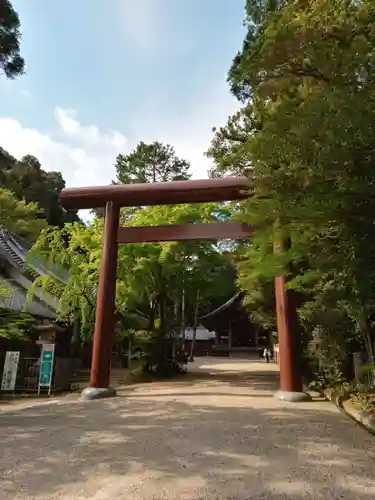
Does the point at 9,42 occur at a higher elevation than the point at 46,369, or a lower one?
higher

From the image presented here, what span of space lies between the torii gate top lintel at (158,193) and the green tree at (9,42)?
11.1 ft

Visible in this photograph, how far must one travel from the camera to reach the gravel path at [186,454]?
10.6 ft

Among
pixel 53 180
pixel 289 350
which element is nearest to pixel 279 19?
pixel 289 350

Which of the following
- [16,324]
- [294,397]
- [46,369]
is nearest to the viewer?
[294,397]

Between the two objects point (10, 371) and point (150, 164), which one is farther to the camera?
point (150, 164)

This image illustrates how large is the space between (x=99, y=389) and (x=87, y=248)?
251 inches

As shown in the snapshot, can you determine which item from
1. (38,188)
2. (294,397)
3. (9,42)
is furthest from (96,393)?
(38,188)

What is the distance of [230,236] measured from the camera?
9352 millimetres

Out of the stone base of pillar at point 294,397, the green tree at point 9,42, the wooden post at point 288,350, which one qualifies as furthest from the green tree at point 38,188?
the stone base of pillar at point 294,397

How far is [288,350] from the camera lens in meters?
8.32

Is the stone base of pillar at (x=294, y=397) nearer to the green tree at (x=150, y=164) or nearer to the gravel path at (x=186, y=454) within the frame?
the gravel path at (x=186, y=454)

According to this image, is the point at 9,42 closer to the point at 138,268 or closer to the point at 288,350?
the point at 138,268

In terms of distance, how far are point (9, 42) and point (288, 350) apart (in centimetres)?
973

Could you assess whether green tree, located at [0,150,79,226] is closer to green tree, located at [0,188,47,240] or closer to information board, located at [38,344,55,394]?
green tree, located at [0,188,47,240]
